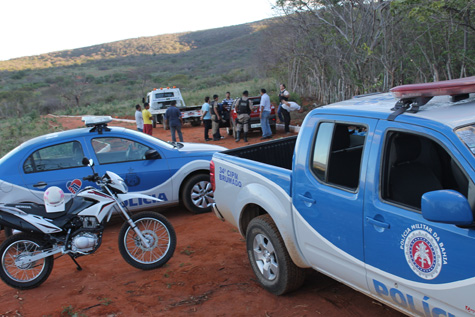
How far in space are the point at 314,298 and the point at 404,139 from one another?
1925mm

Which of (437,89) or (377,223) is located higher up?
(437,89)

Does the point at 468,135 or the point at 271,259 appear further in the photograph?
the point at 271,259

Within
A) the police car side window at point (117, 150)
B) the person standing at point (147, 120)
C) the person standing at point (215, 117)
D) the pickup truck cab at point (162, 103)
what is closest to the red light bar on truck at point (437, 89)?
the police car side window at point (117, 150)

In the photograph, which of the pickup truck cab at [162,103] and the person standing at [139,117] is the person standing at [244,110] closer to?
the person standing at [139,117]

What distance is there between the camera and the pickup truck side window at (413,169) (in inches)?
131

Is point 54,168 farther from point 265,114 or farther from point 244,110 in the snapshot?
point 265,114

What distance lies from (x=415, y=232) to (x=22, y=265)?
4.46 metres

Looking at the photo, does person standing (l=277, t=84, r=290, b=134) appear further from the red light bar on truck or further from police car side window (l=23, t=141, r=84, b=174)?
the red light bar on truck

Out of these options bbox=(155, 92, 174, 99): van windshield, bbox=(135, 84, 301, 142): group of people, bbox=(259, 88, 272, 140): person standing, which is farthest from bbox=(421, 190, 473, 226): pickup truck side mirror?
bbox=(155, 92, 174, 99): van windshield

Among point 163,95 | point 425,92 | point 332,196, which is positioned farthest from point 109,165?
point 163,95

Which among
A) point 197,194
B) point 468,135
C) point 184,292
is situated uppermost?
point 468,135

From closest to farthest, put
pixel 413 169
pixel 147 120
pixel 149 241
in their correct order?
pixel 413 169 → pixel 149 241 → pixel 147 120

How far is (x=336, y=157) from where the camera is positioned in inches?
157

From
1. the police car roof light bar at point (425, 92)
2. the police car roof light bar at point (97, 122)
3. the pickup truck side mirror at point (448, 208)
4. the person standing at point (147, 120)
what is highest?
the police car roof light bar at point (425, 92)
